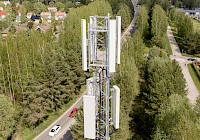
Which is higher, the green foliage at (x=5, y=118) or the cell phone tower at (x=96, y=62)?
the cell phone tower at (x=96, y=62)

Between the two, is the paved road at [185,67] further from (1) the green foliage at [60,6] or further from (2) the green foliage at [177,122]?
(1) the green foliage at [60,6]

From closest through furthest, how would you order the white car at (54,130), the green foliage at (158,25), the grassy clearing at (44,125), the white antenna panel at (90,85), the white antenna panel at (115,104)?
the white antenna panel at (115,104) < the white antenna panel at (90,85) < the white car at (54,130) < the grassy clearing at (44,125) < the green foliage at (158,25)

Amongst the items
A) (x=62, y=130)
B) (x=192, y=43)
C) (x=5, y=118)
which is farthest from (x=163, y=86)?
(x=192, y=43)

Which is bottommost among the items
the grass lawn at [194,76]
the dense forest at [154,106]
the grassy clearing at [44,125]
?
the grassy clearing at [44,125]

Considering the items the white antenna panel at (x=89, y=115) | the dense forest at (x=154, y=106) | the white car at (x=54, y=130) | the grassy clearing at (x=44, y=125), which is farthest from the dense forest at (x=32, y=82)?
the white antenna panel at (x=89, y=115)

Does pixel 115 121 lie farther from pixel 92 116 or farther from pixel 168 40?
pixel 168 40

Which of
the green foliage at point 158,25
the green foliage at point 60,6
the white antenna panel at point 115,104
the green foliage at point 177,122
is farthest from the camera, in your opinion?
the green foliage at point 60,6

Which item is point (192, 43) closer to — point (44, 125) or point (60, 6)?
point (44, 125)
